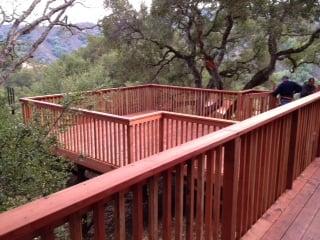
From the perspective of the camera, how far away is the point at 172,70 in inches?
589

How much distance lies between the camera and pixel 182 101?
A: 9500 millimetres

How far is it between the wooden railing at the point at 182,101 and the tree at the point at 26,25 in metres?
4.32

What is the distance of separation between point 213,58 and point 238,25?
148 centimetres

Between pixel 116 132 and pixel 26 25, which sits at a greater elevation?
pixel 26 25

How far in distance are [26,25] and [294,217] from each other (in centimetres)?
1270

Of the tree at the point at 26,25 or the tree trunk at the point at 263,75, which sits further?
the tree trunk at the point at 263,75

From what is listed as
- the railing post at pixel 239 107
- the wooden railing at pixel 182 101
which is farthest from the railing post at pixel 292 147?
the railing post at pixel 239 107

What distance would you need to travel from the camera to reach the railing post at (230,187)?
6.92ft

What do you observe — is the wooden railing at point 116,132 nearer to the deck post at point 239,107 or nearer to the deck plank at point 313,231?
the deck plank at point 313,231

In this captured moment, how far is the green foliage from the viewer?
161 inches

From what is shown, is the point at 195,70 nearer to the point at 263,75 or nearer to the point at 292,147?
the point at 263,75

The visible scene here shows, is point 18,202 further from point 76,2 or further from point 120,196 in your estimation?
point 76,2

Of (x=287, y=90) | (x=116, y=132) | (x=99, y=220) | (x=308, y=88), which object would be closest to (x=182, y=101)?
(x=287, y=90)

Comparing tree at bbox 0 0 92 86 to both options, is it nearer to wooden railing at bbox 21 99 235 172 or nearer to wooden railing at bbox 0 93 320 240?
wooden railing at bbox 21 99 235 172
